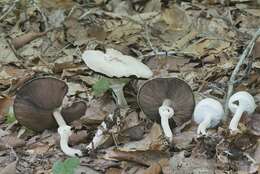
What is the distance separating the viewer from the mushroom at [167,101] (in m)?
3.34

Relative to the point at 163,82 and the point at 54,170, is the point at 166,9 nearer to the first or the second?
the point at 163,82

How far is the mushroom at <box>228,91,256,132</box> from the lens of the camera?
10.9 ft

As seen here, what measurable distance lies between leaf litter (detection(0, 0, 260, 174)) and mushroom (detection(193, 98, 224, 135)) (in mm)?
67

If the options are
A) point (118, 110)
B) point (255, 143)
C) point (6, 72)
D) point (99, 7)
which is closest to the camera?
point (255, 143)

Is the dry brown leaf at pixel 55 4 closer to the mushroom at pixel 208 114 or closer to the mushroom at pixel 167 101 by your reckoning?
the mushroom at pixel 167 101

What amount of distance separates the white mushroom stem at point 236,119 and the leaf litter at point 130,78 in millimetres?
68

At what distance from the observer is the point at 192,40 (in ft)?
16.4

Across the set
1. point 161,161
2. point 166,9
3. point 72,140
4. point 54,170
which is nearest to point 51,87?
point 72,140

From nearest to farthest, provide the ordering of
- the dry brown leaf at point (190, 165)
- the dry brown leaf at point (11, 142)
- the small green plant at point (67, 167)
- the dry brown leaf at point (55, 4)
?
1. the small green plant at point (67, 167)
2. the dry brown leaf at point (190, 165)
3. the dry brown leaf at point (11, 142)
4. the dry brown leaf at point (55, 4)

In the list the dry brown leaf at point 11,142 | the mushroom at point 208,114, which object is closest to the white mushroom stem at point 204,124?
the mushroom at point 208,114

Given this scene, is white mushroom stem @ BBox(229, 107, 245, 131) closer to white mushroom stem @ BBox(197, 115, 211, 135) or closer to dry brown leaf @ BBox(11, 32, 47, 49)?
white mushroom stem @ BBox(197, 115, 211, 135)

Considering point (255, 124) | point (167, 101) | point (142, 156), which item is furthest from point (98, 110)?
point (255, 124)

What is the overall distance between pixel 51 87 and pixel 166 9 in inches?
102

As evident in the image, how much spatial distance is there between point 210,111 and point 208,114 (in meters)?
0.02
